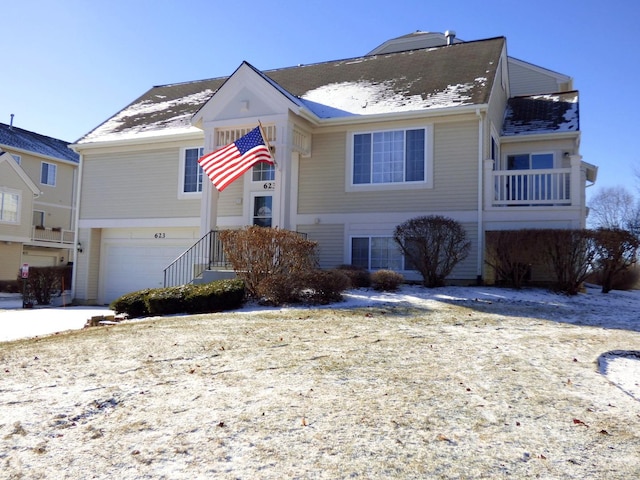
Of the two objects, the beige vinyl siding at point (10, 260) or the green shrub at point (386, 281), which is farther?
the beige vinyl siding at point (10, 260)

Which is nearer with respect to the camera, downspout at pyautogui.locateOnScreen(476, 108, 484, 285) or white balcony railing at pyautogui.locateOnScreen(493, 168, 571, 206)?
white balcony railing at pyautogui.locateOnScreen(493, 168, 571, 206)

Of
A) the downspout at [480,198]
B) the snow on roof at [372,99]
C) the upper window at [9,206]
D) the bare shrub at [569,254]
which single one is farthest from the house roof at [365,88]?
the upper window at [9,206]

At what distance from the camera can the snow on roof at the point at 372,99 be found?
1484cm

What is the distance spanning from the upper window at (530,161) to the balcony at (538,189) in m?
2.33

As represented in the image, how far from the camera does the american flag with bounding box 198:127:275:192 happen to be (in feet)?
44.8

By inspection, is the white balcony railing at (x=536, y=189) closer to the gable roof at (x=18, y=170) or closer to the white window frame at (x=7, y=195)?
the gable roof at (x=18, y=170)

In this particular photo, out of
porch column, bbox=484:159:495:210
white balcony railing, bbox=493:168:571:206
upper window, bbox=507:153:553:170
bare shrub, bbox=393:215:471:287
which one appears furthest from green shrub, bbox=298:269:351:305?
upper window, bbox=507:153:553:170

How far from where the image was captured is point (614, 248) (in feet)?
38.9

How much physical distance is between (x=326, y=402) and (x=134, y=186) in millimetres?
15320

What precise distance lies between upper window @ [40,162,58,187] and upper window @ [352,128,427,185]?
27055 mm

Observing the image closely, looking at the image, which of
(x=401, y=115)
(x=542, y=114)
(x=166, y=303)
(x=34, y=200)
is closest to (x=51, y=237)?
(x=34, y=200)

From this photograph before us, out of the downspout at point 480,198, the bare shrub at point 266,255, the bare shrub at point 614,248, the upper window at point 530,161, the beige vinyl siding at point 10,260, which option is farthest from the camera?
the beige vinyl siding at point 10,260

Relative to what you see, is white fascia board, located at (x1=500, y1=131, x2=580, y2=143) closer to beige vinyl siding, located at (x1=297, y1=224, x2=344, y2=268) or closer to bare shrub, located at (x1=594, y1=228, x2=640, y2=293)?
bare shrub, located at (x1=594, y1=228, x2=640, y2=293)

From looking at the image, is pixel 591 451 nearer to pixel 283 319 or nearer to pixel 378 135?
pixel 283 319
